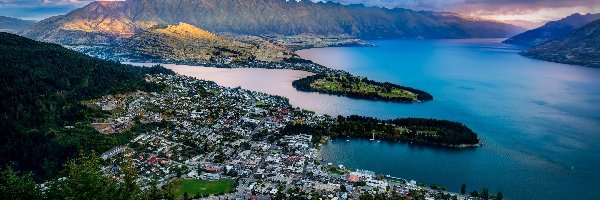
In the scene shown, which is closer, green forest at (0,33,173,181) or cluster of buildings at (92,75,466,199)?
cluster of buildings at (92,75,466,199)

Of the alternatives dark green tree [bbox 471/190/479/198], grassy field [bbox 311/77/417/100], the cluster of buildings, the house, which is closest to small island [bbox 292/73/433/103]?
grassy field [bbox 311/77/417/100]

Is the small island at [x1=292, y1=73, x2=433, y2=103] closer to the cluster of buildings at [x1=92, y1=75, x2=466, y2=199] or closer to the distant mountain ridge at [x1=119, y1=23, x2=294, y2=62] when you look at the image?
the cluster of buildings at [x1=92, y1=75, x2=466, y2=199]

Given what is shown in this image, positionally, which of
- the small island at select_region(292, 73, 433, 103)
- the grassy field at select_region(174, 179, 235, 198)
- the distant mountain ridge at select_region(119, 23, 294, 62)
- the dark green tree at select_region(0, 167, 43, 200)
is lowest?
the grassy field at select_region(174, 179, 235, 198)

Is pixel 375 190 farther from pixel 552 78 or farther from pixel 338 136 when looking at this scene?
pixel 552 78

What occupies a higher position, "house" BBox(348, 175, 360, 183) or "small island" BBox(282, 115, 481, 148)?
"small island" BBox(282, 115, 481, 148)

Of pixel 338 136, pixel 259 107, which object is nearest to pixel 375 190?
pixel 338 136

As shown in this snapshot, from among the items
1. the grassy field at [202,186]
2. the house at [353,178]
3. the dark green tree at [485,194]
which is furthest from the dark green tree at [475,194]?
the grassy field at [202,186]

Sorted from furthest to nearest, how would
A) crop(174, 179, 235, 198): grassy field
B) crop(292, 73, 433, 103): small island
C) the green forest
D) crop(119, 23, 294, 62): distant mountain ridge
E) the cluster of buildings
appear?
crop(119, 23, 294, 62): distant mountain ridge, crop(292, 73, 433, 103): small island, the green forest, the cluster of buildings, crop(174, 179, 235, 198): grassy field
